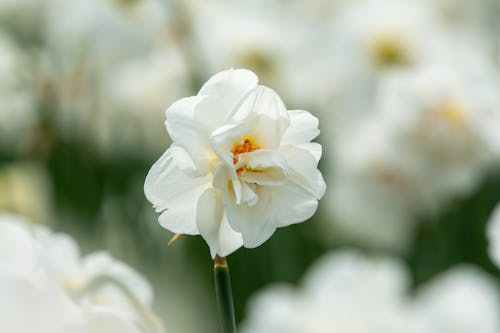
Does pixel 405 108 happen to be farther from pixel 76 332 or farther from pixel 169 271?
pixel 76 332

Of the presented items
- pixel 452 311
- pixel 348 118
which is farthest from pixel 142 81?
pixel 452 311

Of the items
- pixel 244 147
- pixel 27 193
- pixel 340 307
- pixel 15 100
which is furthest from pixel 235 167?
pixel 15 100

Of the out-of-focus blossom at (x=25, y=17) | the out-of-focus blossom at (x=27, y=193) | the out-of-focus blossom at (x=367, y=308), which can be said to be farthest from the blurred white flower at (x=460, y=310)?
the out-of-focus blossom at (x=25, y=17)

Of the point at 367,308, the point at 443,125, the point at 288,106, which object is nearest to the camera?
the point at 367,308

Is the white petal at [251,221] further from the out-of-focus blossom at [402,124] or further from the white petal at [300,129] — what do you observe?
the out-of-focus blossom at [402,124]

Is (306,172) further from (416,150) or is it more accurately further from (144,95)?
(144,95)

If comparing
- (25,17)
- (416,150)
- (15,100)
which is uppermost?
(25,17)

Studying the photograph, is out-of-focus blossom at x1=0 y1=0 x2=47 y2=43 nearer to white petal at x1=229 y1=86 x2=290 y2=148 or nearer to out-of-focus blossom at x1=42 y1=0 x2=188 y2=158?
out-of-focus blossom at x1=42 y1=0 x2=188 y2=158
